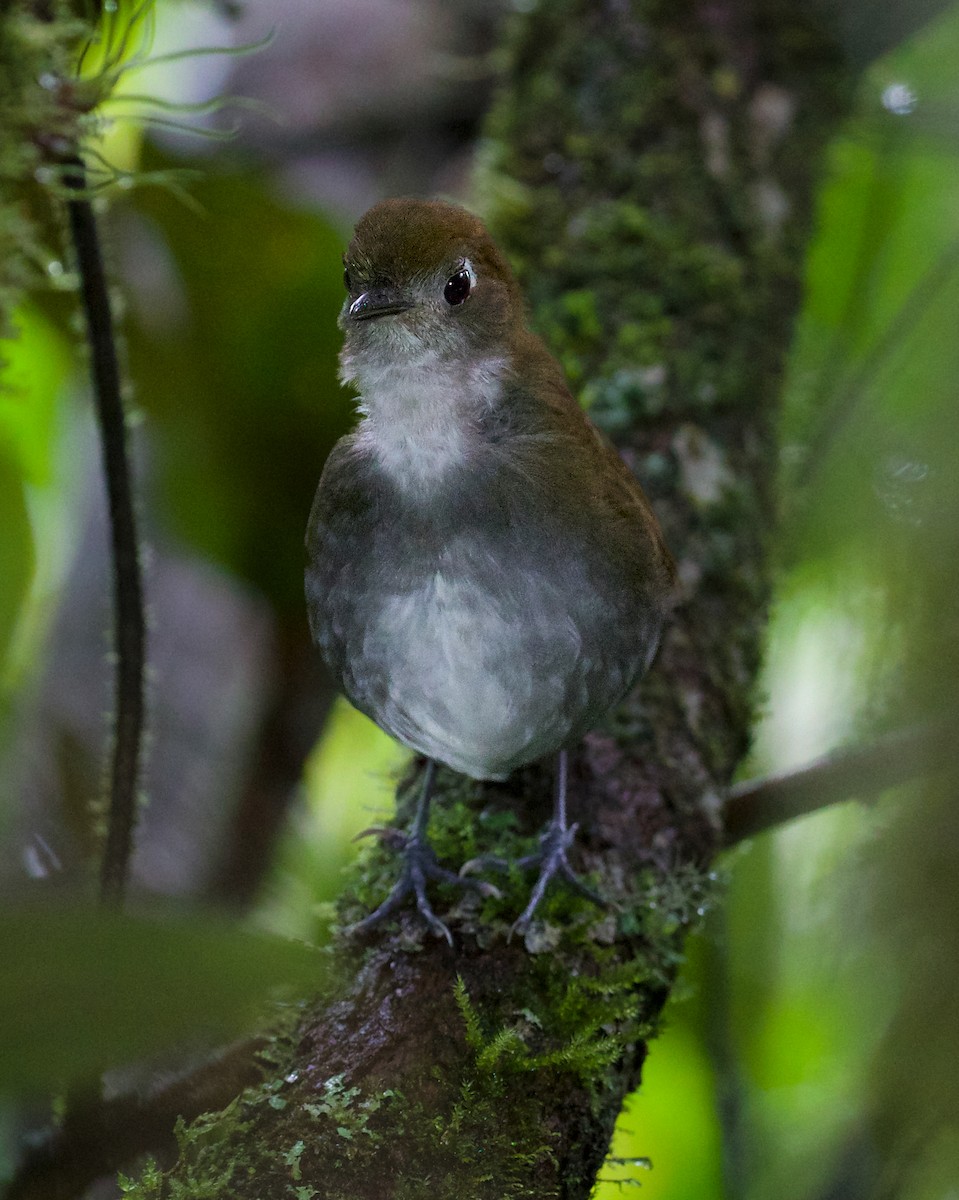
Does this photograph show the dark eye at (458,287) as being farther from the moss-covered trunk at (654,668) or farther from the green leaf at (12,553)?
the green leaf at (12,553)

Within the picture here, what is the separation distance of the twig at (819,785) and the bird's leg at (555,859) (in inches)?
17.9

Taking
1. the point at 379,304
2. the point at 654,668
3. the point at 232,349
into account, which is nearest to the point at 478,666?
the point at 379,304

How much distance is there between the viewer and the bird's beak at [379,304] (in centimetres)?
209

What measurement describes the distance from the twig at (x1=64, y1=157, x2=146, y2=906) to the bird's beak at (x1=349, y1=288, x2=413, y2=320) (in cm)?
70

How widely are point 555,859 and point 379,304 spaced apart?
1.17 metres

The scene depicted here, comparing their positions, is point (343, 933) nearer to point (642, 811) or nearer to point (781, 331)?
point (642, 811)

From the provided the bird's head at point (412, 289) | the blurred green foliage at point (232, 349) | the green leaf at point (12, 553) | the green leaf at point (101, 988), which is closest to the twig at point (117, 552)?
the green leaf at point (12, 553)

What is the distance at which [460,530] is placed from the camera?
213cm

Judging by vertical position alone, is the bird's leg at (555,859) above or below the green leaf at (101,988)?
below

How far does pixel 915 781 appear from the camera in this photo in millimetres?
1744

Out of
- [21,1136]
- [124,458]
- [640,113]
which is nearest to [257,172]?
[640,113]

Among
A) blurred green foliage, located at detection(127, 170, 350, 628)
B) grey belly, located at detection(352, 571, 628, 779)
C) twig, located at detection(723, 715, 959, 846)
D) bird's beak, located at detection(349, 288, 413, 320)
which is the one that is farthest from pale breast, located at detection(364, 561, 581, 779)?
blurred green foliage, located at detection(127, 170, 350, 628)

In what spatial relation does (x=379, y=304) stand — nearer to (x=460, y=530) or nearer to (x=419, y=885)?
(x=460, y=530)

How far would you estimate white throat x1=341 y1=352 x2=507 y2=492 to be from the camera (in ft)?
7.05
